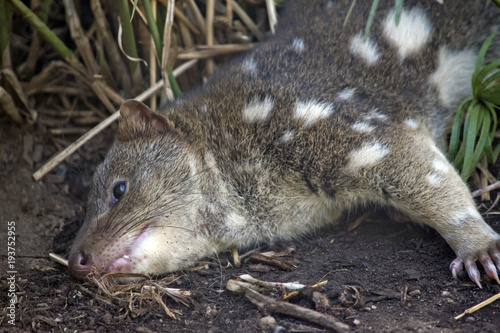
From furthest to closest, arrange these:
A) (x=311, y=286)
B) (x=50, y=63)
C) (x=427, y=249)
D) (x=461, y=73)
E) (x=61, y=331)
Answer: (x=50, y=63) → (x=461, y=73) → (x=427, y=249) → (x=311, y=286) → (x=61, y=331)

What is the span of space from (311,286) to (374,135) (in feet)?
3.46

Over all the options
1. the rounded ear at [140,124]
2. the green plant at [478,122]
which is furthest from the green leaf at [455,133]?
the rounded ear at [140,124]

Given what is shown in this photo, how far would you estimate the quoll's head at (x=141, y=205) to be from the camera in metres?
3.01

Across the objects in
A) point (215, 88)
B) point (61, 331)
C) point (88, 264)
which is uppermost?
point (215, 88)

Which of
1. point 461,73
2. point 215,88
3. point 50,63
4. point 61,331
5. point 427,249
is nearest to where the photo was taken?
point 61,331

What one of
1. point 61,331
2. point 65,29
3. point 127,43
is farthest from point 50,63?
point 61,331

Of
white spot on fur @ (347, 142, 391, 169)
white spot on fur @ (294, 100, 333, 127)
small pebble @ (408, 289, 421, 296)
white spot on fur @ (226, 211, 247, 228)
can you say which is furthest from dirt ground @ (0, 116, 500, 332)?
white spot on fur @ (294, 100, 333, 127)

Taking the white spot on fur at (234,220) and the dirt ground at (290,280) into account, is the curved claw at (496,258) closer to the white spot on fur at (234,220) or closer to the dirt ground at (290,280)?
the dirt ground at (290,280)

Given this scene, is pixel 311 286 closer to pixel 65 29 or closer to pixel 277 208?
pixel 277 208

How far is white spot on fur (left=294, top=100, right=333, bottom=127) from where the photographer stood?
3.28 m

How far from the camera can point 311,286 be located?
110 inches

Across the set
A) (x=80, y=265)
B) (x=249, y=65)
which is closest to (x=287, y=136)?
(x=249, y=65)

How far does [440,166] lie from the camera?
3258 millimetres

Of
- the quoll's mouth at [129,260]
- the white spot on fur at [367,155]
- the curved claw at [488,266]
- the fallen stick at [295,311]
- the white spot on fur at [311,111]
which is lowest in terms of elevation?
the curved claw at [488,266]
